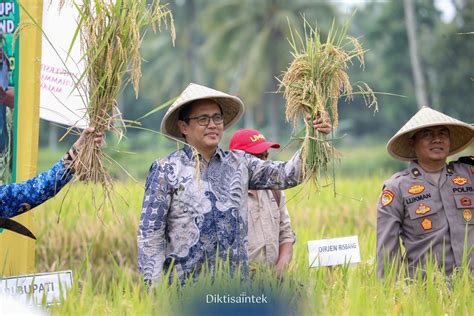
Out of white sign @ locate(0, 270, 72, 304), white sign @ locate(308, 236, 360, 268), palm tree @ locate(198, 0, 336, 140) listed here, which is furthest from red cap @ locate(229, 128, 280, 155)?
palm tree @ locate(198, 0, 336, 140)

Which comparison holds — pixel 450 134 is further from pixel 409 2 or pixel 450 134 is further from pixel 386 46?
pixel 386 46

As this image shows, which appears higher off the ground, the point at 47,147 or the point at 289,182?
the point at 47,147

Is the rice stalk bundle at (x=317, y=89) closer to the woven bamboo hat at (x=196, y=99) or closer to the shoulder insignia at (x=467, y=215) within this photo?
the woven bamboo hat at (x=196, y=99)

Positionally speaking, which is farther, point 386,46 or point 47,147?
point 47,147

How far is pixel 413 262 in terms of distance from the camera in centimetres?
405

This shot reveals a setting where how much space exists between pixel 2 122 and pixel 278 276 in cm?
198

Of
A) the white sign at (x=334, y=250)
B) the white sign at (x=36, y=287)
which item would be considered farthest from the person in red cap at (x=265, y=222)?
the white sign at (x=36, y=287)

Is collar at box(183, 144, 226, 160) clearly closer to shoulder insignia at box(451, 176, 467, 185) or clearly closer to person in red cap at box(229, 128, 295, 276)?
person in red cap at box(229, 128, 295, 276)

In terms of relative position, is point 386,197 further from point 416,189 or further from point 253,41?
point 253,41

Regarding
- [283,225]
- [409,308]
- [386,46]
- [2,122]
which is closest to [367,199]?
[283,225]

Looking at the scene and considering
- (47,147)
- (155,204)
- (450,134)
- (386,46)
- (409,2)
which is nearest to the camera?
(155,204)

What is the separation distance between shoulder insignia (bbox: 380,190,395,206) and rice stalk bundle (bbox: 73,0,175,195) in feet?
4.44

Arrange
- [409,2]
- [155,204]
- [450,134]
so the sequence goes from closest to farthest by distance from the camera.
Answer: [155,204]
[450,134]
[409,2]

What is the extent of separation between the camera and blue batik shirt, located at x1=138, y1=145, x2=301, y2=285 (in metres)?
3.61
